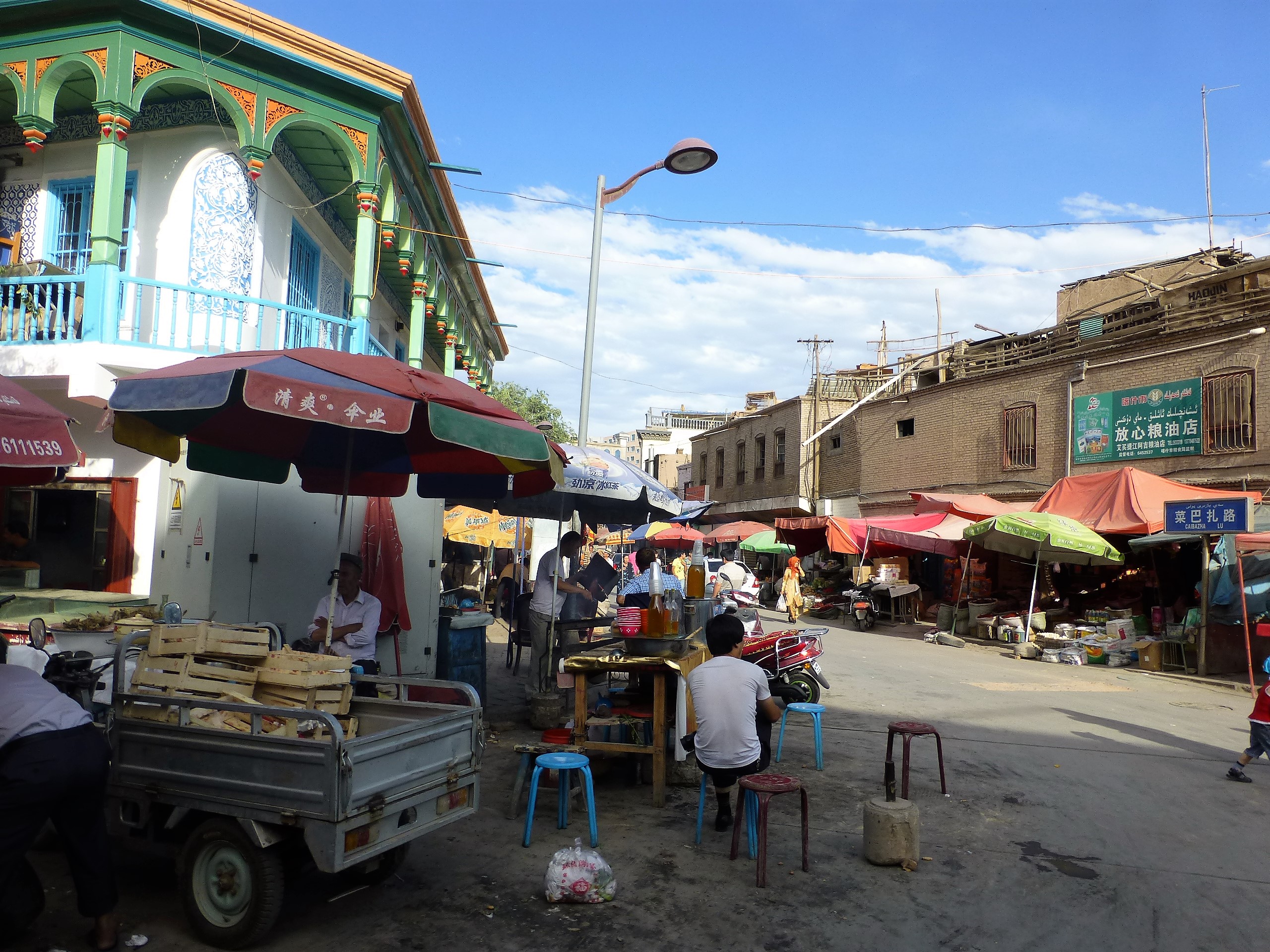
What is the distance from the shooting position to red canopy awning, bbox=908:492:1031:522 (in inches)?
841

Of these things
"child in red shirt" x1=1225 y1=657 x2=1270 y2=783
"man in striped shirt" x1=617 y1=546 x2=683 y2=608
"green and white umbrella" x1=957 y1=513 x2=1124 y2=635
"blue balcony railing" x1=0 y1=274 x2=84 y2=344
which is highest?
"blue balcony railing" x1=0 y1=274 x2=84 y2=344

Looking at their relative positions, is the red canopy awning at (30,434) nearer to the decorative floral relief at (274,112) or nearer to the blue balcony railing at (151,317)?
the blue balcony railing at (151,317)

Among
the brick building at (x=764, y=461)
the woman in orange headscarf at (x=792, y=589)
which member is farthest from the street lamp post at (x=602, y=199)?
the brick building at (x=764, y=461)

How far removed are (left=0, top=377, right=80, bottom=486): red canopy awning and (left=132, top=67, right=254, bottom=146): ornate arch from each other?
5893mm

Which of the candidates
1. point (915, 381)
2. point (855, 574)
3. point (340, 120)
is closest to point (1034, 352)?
point (915, 381)

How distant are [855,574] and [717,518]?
55.3 feet

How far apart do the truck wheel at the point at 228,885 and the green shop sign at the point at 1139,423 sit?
71.9 feet

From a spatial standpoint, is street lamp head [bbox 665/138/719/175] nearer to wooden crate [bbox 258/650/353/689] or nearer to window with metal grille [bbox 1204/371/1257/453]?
wooden crate [bbox 258/650/353/689]

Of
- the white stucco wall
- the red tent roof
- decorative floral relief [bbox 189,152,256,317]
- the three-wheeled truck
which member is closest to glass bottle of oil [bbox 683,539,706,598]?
the white stucco wall

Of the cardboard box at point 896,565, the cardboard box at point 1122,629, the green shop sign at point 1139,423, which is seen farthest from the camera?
the cardboard box at point 896,565

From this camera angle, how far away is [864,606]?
24000 mm

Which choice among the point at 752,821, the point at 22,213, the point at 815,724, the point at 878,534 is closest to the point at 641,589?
the point at 815,724

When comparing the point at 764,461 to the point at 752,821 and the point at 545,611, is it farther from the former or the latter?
the point at 752,821

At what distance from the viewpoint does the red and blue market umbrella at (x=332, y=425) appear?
4910mm
